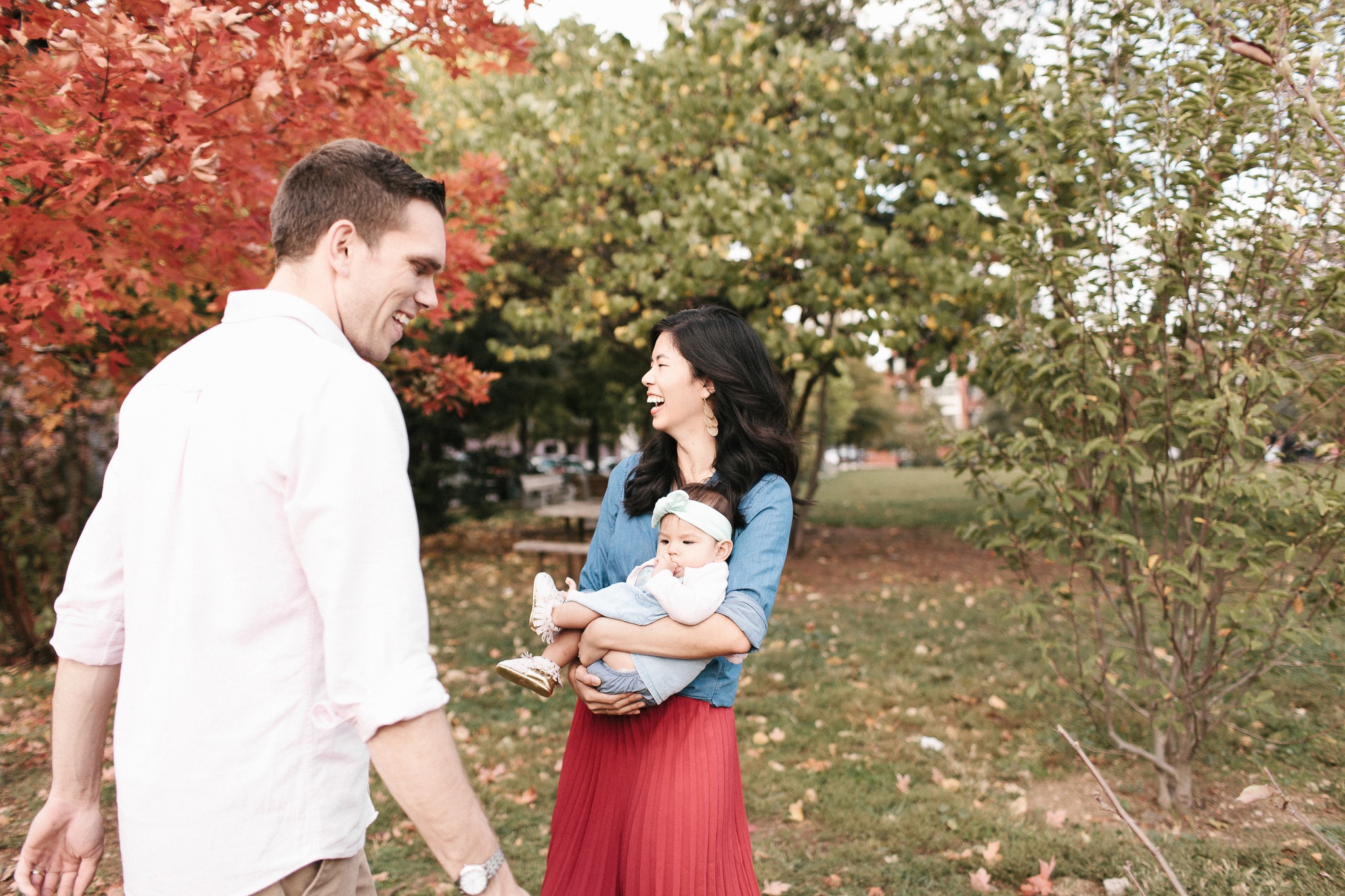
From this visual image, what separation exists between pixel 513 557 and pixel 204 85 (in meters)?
10.4

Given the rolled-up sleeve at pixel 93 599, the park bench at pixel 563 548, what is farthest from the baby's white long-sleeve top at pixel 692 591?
the park bench at pixel 563 548

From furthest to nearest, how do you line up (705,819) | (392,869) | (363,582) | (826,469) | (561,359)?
1. (826,469)
2. (561,359)
3. (392,869)
4. (705,819)
5. (363,582)

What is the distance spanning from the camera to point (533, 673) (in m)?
2.29

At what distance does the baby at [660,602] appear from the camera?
7.34 feet

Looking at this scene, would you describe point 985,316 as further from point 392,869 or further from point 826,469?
point 826,469

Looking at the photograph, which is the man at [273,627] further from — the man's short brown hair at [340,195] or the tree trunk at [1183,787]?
the tree trunk at [1183,787]

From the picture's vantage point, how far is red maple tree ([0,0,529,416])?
2.83m

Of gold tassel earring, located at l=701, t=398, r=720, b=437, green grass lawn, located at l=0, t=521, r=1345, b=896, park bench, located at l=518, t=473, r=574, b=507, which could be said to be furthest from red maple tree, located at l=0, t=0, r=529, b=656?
park bench, located at l=518, t=473, r=574, b=507

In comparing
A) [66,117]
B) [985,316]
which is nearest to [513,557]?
[985,316]

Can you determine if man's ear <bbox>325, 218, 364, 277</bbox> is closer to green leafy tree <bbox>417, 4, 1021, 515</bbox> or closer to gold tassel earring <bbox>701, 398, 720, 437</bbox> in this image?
gold tassel earring <bbox>701, 398, 720, 437</bbox>

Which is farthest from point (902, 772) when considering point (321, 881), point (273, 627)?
point (273, 627)

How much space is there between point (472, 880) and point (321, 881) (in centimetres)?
32

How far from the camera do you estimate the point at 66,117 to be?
316cm

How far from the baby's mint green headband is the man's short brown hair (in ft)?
3.69
